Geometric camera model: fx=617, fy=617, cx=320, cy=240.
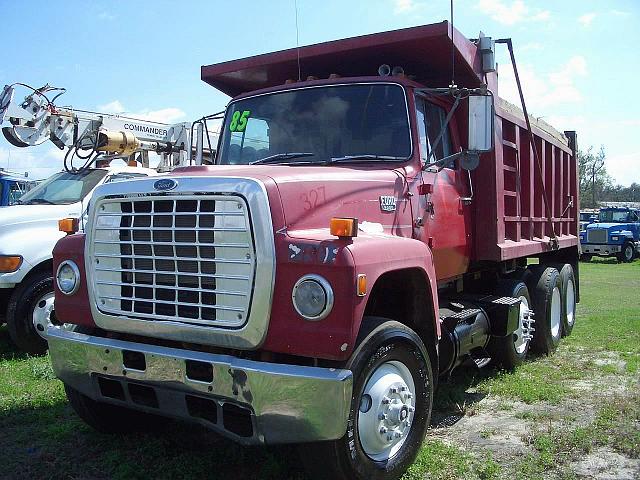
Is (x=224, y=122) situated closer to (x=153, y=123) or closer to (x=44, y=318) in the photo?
(x=44, y=318)

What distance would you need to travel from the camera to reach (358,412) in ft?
11.1

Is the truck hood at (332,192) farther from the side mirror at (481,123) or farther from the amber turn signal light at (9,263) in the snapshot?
the amber turn signal light at (9,263)

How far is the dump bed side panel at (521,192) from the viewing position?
5.70 m

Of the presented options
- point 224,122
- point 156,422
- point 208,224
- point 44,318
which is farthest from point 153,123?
point 208,224

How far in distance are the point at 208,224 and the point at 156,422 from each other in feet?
7.01

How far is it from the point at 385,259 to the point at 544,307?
4191mm

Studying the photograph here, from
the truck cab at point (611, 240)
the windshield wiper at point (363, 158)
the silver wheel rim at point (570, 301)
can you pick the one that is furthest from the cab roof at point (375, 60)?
the truck cab at point (611, 240)

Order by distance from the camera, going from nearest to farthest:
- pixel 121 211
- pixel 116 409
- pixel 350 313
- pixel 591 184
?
pixel 350 313 < pixel 121 211 < pixel 116 409 < pixel 591 184

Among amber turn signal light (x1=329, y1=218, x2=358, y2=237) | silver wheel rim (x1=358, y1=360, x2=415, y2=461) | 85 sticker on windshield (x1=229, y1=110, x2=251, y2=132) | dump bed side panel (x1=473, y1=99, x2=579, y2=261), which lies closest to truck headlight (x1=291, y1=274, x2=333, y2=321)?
amber turn signal light (x1=329, y1=218, x2=358, y2=237)

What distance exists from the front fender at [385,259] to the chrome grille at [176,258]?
1.87 feet

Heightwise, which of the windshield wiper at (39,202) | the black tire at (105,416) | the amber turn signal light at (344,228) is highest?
the windshield wiper at (39,202)

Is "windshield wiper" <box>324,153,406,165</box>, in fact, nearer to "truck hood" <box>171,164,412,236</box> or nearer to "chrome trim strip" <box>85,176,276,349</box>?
"truck hood" <box>171,164,412,236</box>

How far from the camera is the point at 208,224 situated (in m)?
3.37

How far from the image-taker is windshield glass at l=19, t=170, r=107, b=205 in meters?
7.71
